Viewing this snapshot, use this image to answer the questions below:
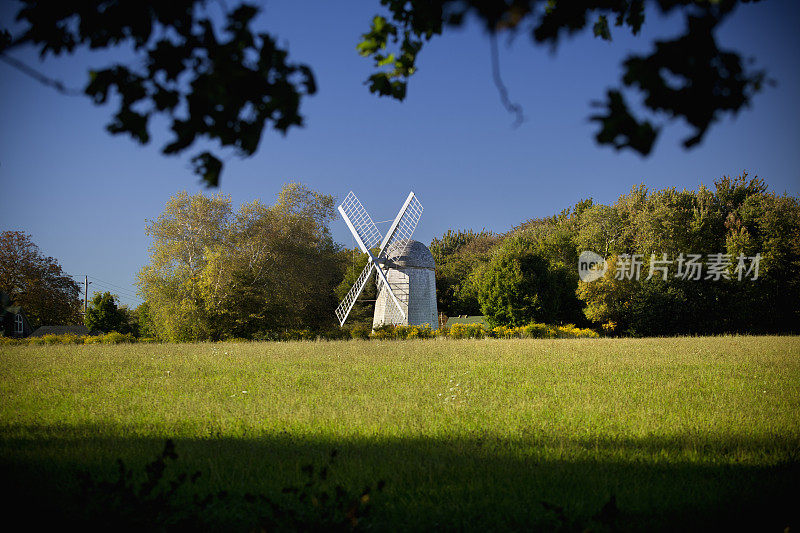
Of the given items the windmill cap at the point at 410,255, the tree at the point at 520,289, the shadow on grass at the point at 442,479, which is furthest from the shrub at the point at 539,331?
the shadow on grass at the point at 442,479

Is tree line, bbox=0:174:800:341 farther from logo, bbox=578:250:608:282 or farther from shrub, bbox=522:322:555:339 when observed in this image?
shrub, bbox=522:322:555:339

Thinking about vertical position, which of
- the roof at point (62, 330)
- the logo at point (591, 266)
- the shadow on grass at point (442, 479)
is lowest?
the roof at point (62, 330)

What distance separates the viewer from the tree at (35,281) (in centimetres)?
3538

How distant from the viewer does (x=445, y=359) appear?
604 inches

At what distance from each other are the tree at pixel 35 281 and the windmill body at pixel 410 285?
24299 millimetres

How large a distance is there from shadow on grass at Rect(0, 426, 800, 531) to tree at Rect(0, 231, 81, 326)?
3406 cm

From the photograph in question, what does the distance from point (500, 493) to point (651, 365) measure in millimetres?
11162

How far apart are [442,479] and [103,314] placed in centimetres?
5874

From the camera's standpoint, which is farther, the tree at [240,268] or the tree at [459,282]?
the tree at [459,282]

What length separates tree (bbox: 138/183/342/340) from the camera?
85.5 ft

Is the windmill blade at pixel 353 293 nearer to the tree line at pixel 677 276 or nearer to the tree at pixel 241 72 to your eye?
the tree line at pixel 677 276

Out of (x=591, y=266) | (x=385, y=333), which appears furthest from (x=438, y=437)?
(x=591, y=266)

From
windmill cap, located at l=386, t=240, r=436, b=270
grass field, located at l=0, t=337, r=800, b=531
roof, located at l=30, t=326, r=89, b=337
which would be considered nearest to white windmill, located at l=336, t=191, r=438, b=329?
windmill cap, located at l=386, t=240, r=436, b=270

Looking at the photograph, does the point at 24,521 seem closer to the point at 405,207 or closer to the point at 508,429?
the point at 508,429
